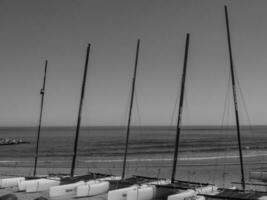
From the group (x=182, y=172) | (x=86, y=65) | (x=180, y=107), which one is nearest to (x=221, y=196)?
(x=180, y=107)

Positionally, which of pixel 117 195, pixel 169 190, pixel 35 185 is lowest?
pixel 35 185

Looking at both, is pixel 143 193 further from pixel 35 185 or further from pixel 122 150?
pixel 122 150

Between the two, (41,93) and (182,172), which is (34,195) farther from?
(182,172)

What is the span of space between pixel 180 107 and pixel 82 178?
27.2 ft

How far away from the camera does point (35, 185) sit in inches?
835

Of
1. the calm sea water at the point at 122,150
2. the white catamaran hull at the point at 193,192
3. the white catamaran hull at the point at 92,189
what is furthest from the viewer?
the calm sea water at the point at 122,150

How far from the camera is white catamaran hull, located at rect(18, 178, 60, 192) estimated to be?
21.1m

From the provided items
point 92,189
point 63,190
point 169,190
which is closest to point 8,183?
point 63,190

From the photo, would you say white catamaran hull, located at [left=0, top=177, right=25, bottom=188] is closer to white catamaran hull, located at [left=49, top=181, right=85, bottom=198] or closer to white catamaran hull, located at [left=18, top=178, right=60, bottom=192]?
white catamaran hull, located at [left=18, top=178, right=60, bottom=192]

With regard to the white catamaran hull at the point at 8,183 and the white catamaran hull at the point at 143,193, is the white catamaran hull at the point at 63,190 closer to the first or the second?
the white catamaran hull at the point at 143,193

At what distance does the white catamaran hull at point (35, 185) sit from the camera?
21.1 meters

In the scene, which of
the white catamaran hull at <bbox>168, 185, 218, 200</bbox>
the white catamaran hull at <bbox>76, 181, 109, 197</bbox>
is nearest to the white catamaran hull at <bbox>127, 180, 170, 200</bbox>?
the white catamaran hull at <bbox>168, 185, 218, 200</bbox>

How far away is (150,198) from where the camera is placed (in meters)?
18.8

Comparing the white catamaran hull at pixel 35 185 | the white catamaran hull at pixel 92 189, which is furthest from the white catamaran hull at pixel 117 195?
the white catamaran hull at pixel 35 185
